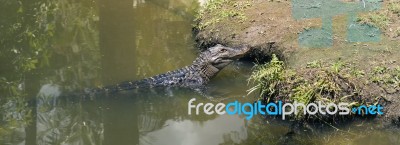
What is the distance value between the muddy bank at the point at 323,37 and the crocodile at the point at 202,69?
0.37m

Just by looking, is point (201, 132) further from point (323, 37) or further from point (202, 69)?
point (323, 37)

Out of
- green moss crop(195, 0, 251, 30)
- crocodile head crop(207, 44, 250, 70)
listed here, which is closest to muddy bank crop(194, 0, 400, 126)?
green moss crop(195, 0, 251, 30)

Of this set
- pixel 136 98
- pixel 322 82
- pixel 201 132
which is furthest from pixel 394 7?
pixel 136 98

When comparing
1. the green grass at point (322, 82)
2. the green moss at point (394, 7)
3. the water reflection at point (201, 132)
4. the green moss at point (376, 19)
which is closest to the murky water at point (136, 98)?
the water reflection at point (201, 132)

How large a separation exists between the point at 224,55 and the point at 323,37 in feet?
4.33

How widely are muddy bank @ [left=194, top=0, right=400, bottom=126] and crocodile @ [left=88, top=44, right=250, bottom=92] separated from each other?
0.37 meters

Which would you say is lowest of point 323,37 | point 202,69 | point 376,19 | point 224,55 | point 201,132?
point 201,132

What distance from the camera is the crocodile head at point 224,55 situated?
6910 mm

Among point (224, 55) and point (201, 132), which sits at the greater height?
point (224, 55)

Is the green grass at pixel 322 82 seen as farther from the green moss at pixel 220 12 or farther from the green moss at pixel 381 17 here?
the green moss at pixel 220 12

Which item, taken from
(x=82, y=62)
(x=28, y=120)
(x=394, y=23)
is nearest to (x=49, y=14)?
(x=82, y=62)

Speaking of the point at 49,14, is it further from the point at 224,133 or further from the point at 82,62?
the point at 224,133

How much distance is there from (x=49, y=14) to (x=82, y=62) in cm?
194

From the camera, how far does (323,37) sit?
679cm
